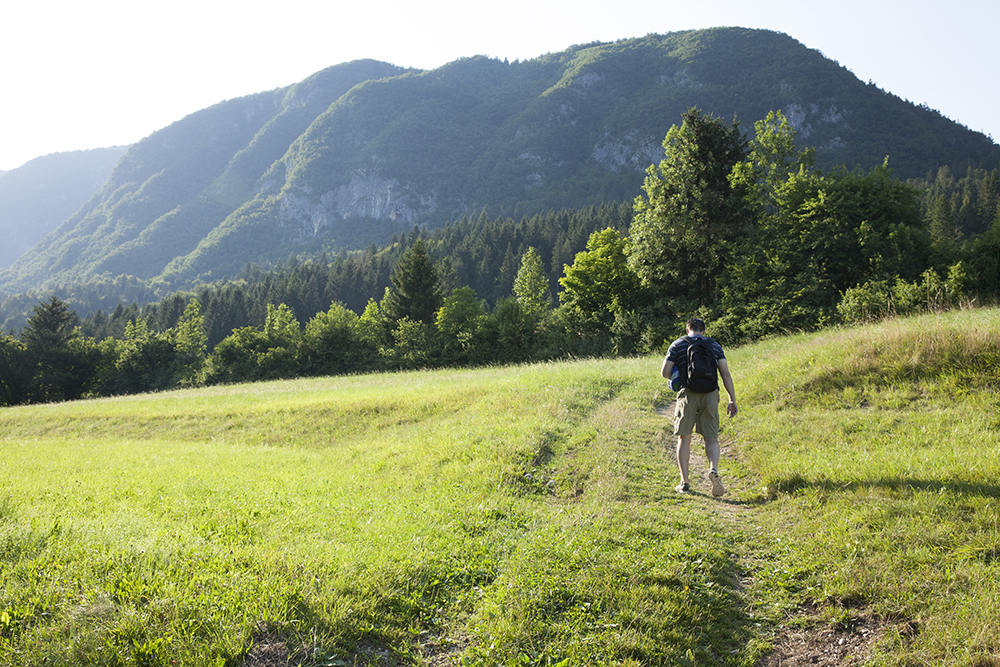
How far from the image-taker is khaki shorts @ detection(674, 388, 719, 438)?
827cm

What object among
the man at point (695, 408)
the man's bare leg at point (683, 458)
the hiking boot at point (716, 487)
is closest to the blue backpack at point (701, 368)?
the man at point (695, 408)

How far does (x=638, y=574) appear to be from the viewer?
17.4 feet

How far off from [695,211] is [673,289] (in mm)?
5465

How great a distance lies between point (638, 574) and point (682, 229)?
96.1 ft

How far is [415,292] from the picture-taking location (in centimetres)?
5106

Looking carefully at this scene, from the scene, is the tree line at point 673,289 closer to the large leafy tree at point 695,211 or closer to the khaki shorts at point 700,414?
the large leafy tree at point 695,211

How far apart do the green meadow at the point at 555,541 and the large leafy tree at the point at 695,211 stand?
19441 millimetres

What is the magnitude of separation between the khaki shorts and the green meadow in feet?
3.32

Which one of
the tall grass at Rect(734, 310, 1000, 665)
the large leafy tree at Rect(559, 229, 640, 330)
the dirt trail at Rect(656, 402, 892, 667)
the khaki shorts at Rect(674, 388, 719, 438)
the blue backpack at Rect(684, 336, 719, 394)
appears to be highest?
the large leafy tree at Rect(559, 229, 640, 330)

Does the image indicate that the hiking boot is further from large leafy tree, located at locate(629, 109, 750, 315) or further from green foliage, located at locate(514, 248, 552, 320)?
green foliage, located at locate(514, 248, 552, 320)

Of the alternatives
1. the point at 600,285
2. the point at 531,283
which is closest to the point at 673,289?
the point at 600,285

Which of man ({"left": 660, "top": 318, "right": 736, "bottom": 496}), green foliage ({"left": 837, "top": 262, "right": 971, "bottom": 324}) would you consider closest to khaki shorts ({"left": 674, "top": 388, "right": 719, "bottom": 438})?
man ({"left": 660, "top": 318, "right": 736, "bottom": 496})

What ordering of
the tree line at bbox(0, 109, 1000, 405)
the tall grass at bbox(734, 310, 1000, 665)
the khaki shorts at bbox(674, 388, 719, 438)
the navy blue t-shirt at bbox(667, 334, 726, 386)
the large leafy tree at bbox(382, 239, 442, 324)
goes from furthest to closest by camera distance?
the large leafy tree at bbox(382, 239, 442, 324) → the tree line at bbox(0, 109, 1000, 405) → the navy blue t-shirt at bbox(667, 334, 726, 386) → the khaki shorts at bbox(674, 388, 719, 438) → the tall grass at bbox(734, 310, 1000, 665)

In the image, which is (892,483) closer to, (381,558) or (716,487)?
(716,487)
